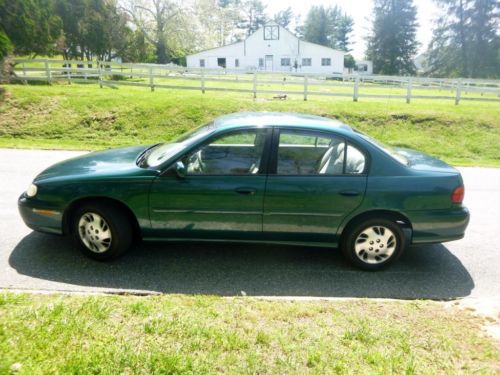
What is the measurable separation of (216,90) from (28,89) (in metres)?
7.65

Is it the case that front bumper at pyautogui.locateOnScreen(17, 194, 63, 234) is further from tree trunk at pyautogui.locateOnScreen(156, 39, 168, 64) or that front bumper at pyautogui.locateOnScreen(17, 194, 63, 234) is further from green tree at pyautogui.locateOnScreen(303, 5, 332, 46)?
green tree at pyautogui.locateOnScreen(303, 5, 332, 46)

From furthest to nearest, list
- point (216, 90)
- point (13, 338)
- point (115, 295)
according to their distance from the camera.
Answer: point (216, 90)
point (115, 295)
point (13, 338)

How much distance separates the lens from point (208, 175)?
4.16m

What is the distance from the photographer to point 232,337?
290 centimetres

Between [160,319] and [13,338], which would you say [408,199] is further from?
[13,338]

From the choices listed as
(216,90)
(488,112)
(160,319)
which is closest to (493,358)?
(160,319)

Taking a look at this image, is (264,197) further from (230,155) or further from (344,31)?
(344,31)

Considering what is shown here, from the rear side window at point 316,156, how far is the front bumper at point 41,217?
7.85ft

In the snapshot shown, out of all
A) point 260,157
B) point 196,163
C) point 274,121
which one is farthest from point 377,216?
point 196,163

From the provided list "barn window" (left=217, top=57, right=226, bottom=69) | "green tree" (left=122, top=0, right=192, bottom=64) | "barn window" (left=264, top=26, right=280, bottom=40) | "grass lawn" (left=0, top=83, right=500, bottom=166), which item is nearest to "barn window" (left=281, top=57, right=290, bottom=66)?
"barn window" (left=264, top=26, right=280, bottom=40)

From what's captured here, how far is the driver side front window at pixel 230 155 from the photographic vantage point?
4168 mm

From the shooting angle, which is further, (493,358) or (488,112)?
(488,112)

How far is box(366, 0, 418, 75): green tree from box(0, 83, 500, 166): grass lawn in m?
45.7

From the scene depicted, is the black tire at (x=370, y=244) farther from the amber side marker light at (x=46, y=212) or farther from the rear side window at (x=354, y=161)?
the amber side marker light at (x=46, y=212)
